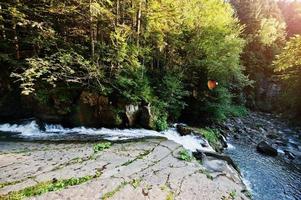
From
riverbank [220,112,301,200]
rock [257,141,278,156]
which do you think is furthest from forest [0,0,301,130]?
rock [257,141,278,156]

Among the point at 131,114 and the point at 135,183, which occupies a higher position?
the point at 131,114

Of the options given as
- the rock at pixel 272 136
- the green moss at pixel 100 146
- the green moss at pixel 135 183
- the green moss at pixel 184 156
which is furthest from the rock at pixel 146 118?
the rock at pixel 272 136

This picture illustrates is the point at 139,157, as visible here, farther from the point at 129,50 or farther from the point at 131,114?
the point at 129,50

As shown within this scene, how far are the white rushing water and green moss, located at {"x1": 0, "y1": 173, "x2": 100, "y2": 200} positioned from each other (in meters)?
5.01

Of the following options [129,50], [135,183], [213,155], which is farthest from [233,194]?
[129,50]

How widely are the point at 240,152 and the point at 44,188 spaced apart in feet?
34.7

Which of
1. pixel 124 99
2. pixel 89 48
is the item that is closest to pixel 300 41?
pixel 124 99

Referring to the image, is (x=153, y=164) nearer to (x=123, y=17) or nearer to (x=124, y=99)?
(x=124, y=99)

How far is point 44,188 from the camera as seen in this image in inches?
234

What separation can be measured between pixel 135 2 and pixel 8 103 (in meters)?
8.65

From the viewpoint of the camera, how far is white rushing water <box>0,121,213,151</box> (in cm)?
1187

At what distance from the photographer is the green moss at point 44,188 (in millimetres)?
5547

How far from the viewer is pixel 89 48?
13.7 meters

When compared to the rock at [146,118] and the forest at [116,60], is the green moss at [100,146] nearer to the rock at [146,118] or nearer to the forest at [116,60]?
the forest at [116,60]
